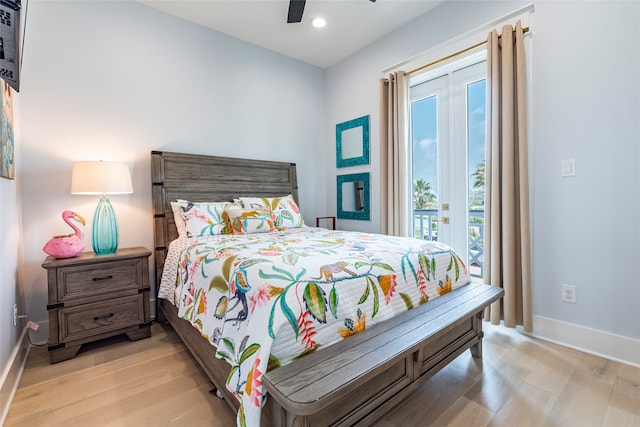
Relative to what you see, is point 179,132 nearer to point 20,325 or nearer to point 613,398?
point 20,325

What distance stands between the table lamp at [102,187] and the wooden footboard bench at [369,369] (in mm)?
1939

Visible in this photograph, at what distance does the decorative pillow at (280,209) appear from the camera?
9.75ft

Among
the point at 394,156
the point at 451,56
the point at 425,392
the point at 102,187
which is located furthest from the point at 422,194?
the point at 102,187

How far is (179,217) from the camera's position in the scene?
2.67m

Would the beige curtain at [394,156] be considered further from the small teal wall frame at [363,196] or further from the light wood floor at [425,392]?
the light wood floor at [425,392]

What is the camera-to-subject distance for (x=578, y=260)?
2.10m

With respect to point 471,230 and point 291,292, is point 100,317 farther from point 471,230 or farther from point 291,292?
point 471,230

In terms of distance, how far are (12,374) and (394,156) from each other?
334cm

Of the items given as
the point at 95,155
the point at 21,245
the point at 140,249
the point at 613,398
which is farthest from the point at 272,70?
the point at 613,398

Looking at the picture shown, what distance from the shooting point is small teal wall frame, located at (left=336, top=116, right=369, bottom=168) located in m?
3.61

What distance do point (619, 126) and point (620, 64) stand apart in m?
0.40

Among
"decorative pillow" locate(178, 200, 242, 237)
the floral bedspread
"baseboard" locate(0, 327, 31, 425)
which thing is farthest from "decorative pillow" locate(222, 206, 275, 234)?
"baseboard" locate(0, 327, 31, 425)

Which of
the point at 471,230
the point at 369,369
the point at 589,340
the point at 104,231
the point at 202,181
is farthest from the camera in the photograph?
the point at 202,181

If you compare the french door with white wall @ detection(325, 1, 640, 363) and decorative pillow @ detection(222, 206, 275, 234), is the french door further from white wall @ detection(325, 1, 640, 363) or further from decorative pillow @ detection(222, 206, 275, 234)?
decorative pillow @ detection(222, 206, 275, 234)
